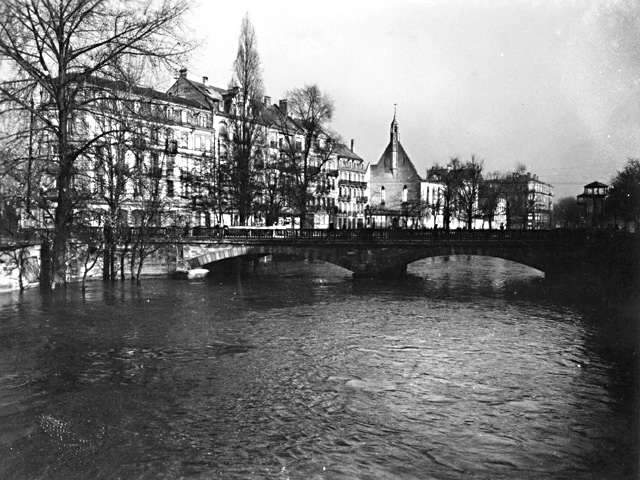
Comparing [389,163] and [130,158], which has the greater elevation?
[389,163]

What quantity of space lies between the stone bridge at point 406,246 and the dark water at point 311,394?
33.2 feet

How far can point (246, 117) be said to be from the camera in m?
49.4

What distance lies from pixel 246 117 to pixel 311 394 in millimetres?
37964

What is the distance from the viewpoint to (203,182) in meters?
55.2

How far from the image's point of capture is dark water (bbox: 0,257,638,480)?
10312 millimetres

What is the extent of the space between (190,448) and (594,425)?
7.34 meters

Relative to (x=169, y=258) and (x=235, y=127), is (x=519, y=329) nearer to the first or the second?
(x=169, y=258)

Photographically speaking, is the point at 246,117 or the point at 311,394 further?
the point at 246,117

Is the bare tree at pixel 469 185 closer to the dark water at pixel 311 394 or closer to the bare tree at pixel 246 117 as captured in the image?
the bare tree at pixel 246 117

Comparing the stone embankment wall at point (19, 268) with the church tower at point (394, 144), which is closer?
the stone embankment wall at point (19, 268)

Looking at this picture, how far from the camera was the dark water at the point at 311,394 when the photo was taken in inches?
406

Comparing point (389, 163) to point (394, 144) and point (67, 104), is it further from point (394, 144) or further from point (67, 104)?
point (67, 104)

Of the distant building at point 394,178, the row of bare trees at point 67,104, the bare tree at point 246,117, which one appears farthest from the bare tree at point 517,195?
the row of bare trees at point 67,104

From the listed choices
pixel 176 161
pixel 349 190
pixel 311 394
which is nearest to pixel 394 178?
pixel 349 190
